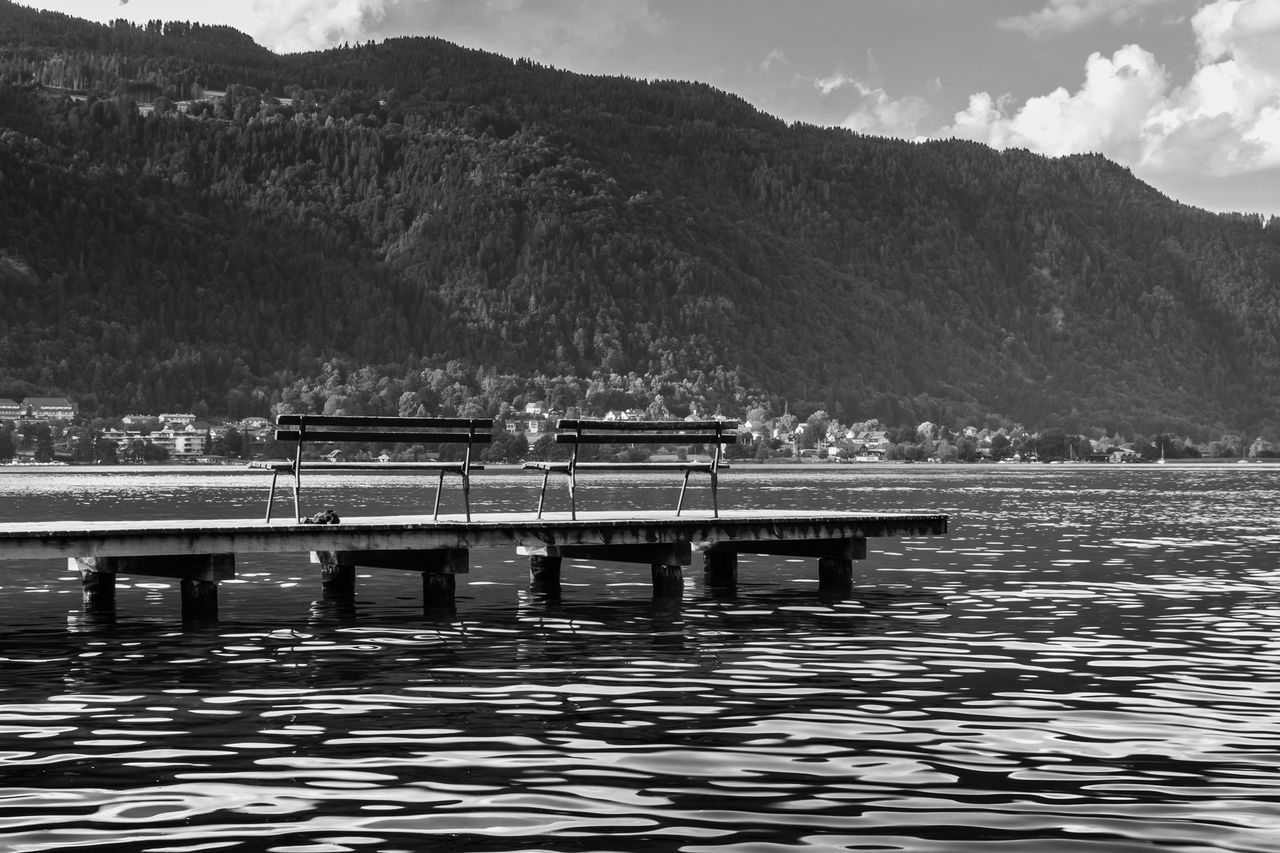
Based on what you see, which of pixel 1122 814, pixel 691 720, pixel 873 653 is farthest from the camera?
pixel 873 653

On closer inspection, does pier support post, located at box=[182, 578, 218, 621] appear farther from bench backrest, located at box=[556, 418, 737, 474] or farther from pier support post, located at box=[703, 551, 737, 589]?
pier support post, located at box=[703, 551, 737, 589]

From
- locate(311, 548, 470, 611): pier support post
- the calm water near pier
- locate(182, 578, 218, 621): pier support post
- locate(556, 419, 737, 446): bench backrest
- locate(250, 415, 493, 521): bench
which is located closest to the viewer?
the calm water near pier

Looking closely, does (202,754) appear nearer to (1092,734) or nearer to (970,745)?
(970,745)

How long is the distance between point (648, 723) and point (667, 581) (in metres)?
11.2

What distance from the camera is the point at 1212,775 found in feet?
36.6

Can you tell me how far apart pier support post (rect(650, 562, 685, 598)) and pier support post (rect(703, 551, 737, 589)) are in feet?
6.43

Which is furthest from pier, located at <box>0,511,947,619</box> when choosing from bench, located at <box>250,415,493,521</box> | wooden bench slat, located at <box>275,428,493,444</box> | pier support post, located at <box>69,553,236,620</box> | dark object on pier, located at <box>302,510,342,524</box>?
wooden bench slat, located at <box>275,428,493,444</box>

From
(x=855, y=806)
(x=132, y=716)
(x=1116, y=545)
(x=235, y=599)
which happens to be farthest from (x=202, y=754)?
(x=1116, y=545)

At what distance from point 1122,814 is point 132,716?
7.61 m

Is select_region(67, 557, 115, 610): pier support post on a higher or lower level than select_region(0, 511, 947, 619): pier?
lower

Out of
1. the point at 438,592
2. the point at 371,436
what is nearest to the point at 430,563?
the point at 438,592

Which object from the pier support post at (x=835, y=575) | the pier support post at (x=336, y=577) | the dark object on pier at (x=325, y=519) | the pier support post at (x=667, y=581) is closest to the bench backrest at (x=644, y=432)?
the pier support post at (x=667, y=581)

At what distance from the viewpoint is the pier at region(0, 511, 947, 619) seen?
20.1 metres

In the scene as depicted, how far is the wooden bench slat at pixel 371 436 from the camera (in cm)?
2141
